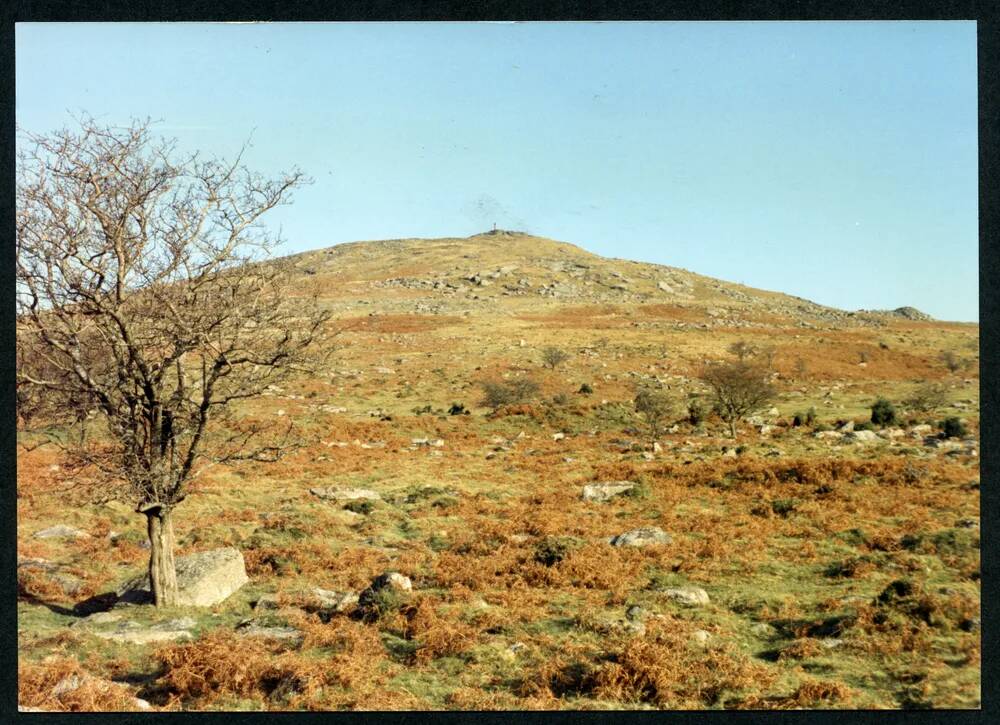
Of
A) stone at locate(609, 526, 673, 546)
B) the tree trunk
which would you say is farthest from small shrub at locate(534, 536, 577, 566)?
the tree trunk

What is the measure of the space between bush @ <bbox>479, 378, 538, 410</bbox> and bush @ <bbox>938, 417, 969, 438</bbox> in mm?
19035

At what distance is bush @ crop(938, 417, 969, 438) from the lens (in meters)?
23.6

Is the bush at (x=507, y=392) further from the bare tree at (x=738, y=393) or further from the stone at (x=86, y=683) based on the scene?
the stone at (x=86, y=683)

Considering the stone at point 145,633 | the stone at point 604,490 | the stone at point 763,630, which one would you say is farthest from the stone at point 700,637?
the stone at point 604,490

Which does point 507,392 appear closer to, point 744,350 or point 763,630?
point 744,350

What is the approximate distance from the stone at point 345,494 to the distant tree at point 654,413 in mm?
11907

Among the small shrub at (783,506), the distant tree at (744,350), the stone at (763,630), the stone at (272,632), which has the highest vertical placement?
the distant tree at (744,350)

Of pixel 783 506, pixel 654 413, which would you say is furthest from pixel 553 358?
pixel 783 506

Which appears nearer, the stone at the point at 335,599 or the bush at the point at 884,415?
the stone at the point at 335,599

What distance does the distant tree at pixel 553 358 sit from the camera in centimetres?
4409

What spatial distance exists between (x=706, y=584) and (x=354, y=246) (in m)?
109

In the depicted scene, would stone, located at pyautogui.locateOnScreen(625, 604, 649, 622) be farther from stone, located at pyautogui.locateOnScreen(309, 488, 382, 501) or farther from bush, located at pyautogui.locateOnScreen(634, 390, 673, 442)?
bush, located at pyautogui.locateOnScreen(634, 390, 673, 442)

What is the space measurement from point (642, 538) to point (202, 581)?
8771 mm

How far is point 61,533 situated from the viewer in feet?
48.8
